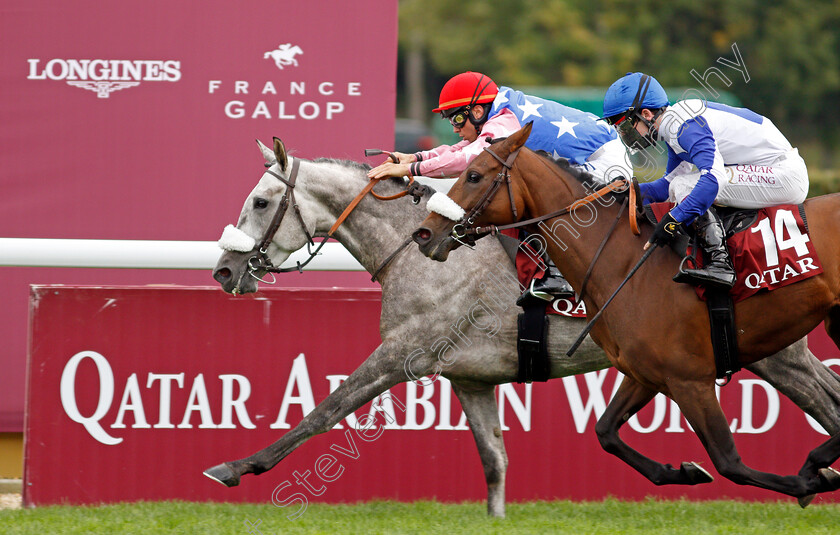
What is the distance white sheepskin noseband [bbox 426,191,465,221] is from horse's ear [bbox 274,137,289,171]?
3.34 ft

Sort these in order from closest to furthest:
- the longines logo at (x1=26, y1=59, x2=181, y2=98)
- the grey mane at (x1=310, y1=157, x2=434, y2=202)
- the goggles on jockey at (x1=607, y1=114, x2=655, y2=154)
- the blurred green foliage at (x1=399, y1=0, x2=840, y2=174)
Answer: the goggles on jockey at (x1=607, y1=114, x2=655, y2=154), the grey mane at (x1=310, y1=157, x2=434, y2=202), the longines logo at (x1=26, y1=59, x2=181, y2=98), the blurred green foliage at (x1=399, y1=0, x2=840, y2=174)

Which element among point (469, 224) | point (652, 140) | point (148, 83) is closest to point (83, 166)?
point (148, 83)

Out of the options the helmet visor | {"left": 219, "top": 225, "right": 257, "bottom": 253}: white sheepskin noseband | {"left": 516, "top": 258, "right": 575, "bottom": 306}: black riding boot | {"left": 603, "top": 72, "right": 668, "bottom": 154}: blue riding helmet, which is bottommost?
{"left": 516, "top": 258, "right": 575, "bottom": 306}: black riding boot

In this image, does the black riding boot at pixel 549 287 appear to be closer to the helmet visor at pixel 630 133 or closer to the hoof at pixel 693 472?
the helmet visor at pixel 630 133

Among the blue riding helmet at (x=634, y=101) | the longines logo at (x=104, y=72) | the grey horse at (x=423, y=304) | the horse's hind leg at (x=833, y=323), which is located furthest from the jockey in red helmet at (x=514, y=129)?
the longines logo at (x=104, y=72)

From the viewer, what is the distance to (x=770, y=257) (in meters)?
4.97

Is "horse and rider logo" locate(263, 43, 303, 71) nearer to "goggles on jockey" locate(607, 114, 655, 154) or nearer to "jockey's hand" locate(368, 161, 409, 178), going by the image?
"jockey's hand" locate(368, 161, 409, 178)

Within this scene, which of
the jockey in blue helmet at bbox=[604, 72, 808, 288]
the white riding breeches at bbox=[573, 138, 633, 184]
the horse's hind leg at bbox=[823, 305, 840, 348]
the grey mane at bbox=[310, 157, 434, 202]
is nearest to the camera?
the jockey in blue helmet at bbox=[604, 72, 808, 288]

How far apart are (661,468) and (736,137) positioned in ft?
5.24

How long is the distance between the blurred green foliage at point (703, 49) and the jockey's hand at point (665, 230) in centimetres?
2562

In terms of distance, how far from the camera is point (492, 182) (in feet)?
16.5

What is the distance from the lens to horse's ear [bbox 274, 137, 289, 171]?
562 centimetres

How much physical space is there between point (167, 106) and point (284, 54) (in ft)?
2.93

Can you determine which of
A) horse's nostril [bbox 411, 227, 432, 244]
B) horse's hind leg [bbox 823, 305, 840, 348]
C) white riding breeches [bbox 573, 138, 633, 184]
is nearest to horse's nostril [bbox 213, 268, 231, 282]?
horse's nostril [bbox 411, 227, 432, 244]
